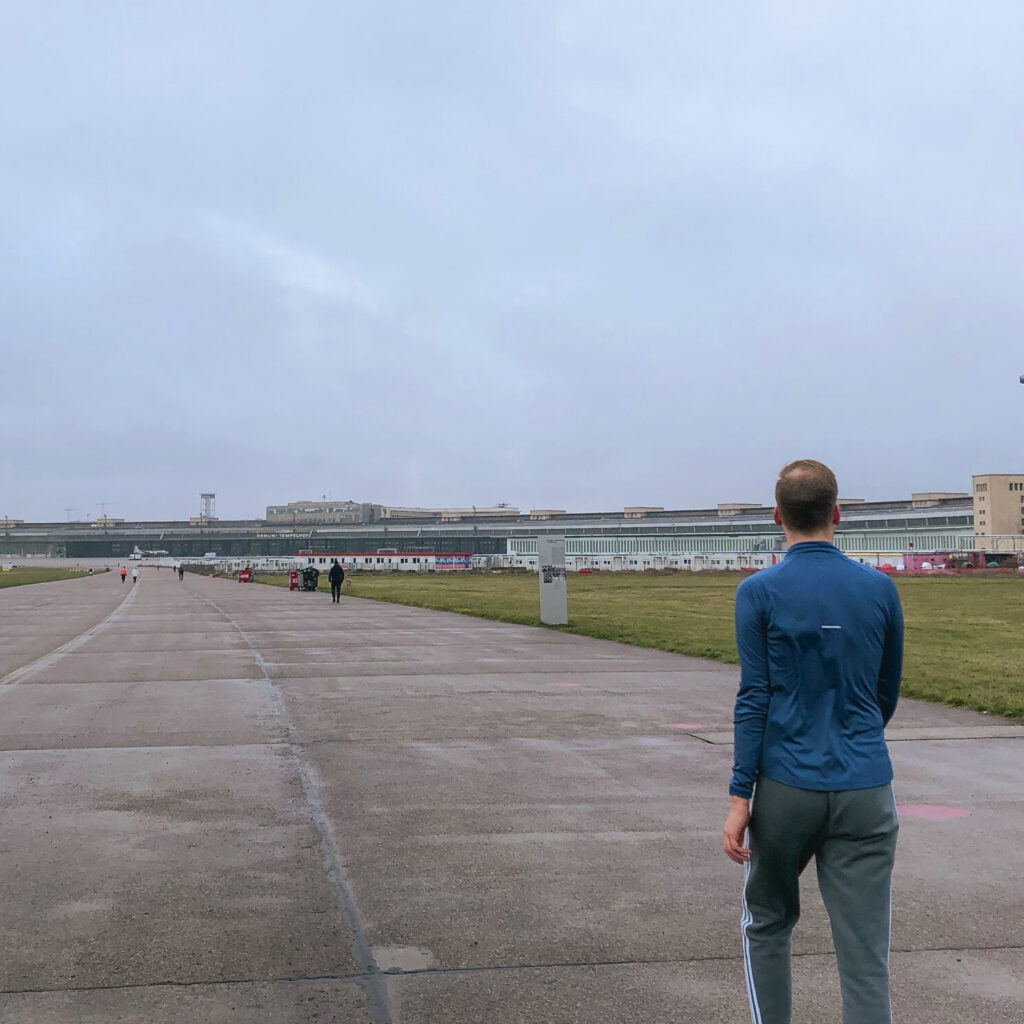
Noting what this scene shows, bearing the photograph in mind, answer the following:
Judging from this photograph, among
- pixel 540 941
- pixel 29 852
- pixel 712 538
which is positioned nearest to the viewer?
pixel 540 941

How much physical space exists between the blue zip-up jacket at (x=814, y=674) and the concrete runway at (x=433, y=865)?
1408 mm

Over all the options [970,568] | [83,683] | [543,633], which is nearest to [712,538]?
[970,568]

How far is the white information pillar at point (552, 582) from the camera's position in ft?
86.6

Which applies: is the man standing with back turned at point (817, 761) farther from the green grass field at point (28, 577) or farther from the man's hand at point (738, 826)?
the green grass field at point (28, 577)

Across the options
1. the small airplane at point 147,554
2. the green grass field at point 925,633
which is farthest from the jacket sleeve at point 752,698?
the small airplane at point 147,554

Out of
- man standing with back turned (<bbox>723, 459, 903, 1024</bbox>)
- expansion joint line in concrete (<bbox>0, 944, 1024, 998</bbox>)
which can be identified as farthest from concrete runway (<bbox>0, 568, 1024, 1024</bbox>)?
man standing with back turned (<bbox>723, 459, 903, 1024</bbox>)

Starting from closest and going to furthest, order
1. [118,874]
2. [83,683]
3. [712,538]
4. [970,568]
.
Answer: [118,874] < [83,683] < [970,568] < [712,538]

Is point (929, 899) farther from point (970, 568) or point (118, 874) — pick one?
point (970, 568)

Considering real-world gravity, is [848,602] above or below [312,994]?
above

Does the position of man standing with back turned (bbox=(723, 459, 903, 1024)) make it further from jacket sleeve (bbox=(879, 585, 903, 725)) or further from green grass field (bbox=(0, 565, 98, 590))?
green grass field (bbox=(0, 565, 98, 590))

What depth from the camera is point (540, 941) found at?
483 centimetres

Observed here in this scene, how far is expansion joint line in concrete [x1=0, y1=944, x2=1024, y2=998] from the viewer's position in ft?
14.1

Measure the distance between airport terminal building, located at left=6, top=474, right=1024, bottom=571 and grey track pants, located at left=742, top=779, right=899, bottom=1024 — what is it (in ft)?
374

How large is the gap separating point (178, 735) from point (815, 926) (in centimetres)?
726
